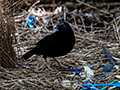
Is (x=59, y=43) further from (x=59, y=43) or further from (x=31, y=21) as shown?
(x=31, y=21)

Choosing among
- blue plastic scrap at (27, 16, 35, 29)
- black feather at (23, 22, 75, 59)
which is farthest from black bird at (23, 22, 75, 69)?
blue plastic scrap at (27, 16, 35, 29)

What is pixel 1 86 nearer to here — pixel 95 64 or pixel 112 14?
pixel 95 64

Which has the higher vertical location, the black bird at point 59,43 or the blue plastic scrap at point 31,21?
the blue plastic scrap at point 31,21

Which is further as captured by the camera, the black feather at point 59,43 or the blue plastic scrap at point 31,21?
the blue plastic scrap at point 31,21

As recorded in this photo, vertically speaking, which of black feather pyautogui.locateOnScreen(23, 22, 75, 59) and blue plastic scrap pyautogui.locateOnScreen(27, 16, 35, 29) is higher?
blue plastic scrap pyautogui.locateOnScreen(27, 16, 35, 29)

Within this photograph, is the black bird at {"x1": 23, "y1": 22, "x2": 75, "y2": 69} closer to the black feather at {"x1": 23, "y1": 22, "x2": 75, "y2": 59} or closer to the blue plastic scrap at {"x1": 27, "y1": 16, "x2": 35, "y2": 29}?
the black feather at {"x1": 23, "y1": 22, "x2": 75, "y2": 59}

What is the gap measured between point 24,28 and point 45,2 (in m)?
1.39

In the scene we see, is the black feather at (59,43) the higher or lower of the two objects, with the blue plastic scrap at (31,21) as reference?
lower

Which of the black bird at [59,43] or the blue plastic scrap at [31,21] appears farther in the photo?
the blue plastic scrap at [31,21]

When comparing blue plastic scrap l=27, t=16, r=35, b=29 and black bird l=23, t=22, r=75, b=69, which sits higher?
blue plastic scrap l=27, t=16, r=35, b=29

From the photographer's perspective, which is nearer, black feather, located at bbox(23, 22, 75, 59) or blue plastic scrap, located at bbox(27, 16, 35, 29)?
black feather, located at bbox(23, 22, 75, 59)

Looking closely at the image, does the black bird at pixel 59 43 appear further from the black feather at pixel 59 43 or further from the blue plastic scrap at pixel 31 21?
the blue plastic scrap at pixel 31 21

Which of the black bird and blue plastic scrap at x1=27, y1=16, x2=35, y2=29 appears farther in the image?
blue plastic scrap at x1=27, y1=16, x2=35, y2=29

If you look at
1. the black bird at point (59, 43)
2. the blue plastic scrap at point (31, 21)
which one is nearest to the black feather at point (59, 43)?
the black bird at point (59, 43)
